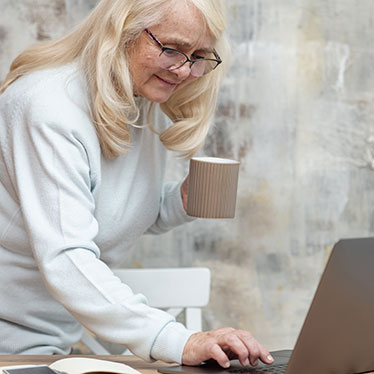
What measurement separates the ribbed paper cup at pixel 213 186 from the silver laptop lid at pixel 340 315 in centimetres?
48

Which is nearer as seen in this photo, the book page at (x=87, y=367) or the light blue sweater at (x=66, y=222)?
the book page at (x=87, y=367)

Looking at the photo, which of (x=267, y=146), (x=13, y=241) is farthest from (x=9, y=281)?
(x=267, y=146)

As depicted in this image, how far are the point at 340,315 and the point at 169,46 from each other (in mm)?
679

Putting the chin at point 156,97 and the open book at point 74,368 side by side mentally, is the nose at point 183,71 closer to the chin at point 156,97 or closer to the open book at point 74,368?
the chin at point 156,97

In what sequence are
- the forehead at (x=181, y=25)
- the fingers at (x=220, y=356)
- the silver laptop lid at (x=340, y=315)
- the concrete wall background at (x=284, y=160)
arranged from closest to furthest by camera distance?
the silver laptop lid at (x=340, y=315) → the fingers at (x=220, y=356) → the forehead at (x=181, y=25) → the concrete wall background at (x=284, y=160)

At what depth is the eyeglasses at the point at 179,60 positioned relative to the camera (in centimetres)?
135

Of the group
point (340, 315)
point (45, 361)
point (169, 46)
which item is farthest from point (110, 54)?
point (340, 315)

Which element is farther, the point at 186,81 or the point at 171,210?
the point at 171,210

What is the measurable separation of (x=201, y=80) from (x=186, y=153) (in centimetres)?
18

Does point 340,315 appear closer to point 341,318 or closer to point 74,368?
point 341,318

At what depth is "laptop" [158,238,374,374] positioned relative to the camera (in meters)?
0.89

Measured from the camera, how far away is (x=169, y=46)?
1.36 m

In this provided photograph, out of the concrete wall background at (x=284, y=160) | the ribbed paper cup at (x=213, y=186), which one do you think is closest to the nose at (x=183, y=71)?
the ribbed paper cup at (x=213, y=186)

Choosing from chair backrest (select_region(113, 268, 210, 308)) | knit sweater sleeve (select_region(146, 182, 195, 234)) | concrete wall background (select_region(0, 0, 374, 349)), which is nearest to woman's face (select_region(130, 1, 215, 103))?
knit sweater sleeve (select_region(146, 182, 195, 234))
